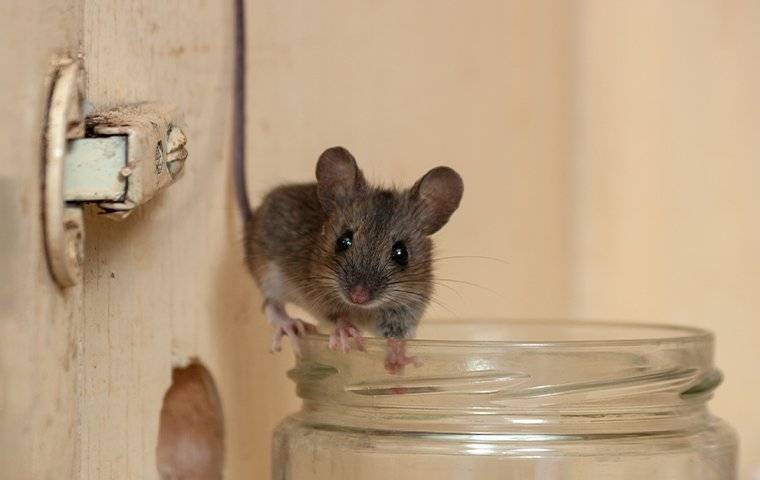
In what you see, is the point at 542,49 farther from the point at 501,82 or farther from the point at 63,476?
the point at 63,476

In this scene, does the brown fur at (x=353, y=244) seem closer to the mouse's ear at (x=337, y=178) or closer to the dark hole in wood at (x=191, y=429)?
the mouse's ear at (x=337, y=178)

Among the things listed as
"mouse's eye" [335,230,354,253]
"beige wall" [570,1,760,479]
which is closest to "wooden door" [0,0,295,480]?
"mouse's eye" [335,230,354,253]

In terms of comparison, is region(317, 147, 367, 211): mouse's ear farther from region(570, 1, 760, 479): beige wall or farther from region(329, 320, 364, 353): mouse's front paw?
region(570, 1, 760, 479): beige wall

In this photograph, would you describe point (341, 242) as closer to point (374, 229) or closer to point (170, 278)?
point (374, 229)

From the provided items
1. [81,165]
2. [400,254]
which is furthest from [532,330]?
[81,165]

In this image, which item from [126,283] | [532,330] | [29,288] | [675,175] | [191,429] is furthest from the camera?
[675,175]

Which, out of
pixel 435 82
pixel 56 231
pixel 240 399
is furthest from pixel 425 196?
pixel 56 231
